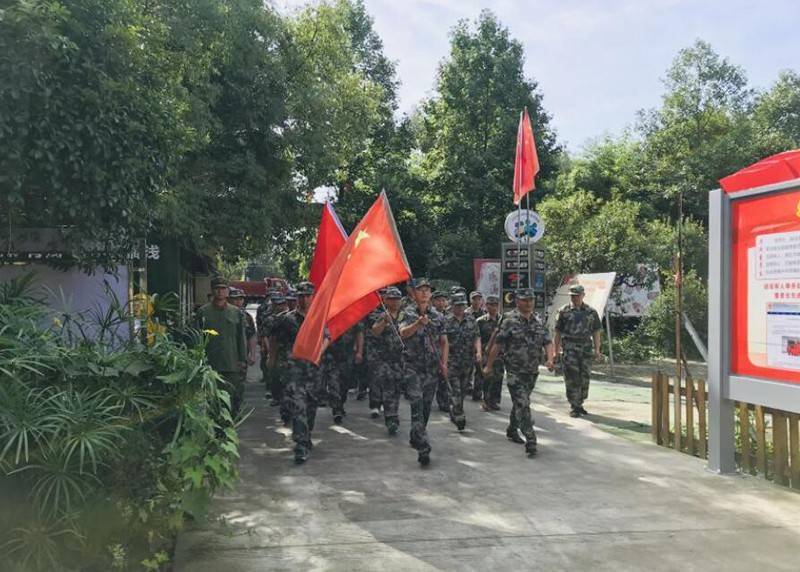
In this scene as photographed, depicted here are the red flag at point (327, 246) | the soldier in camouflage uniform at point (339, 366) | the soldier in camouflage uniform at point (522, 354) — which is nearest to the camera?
the soldier in camouflage uniform at point (522, 354)

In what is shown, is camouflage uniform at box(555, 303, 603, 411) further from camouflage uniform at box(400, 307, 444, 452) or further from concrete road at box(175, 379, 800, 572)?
camouflage uniform at box(400, 307, 444, 452)

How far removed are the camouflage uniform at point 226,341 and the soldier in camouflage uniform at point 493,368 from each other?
3660 millimetres

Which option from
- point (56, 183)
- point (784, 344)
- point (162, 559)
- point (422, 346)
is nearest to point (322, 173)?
point (422, 346)

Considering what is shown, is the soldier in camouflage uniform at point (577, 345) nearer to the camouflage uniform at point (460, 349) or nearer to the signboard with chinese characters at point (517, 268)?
the camouflage uniform at point (460, 349)

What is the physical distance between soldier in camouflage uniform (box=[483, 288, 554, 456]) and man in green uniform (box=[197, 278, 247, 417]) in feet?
9.39

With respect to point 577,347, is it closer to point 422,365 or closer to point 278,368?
point 422,365

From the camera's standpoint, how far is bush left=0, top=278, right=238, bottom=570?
11.6ft

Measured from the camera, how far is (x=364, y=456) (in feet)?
23.7

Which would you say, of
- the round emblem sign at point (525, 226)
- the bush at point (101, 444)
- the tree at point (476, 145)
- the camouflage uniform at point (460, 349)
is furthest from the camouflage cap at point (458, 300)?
the tree at point (476, 145)

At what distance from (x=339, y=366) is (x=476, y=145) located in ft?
61.9

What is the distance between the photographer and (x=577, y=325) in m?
9.76

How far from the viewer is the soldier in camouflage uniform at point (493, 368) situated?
10148 millimetres

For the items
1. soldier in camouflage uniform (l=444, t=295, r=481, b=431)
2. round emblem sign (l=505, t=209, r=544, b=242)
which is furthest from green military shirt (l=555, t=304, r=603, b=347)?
round emblem sign (l=505, t=209, r=544, b=242)

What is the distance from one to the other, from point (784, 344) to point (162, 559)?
5.03 m
